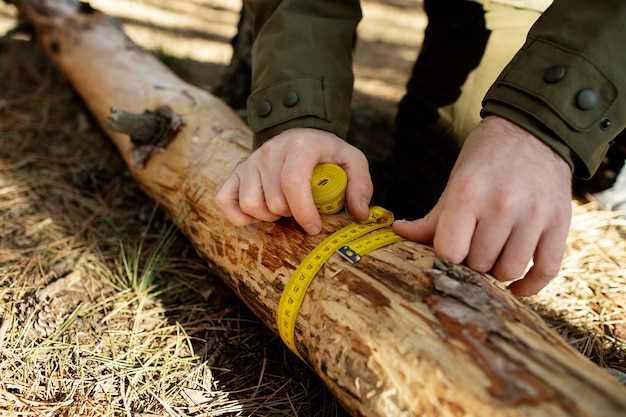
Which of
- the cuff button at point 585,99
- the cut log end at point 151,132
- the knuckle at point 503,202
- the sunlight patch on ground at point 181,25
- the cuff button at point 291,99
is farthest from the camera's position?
the sunlight patch on ground at point 181,25

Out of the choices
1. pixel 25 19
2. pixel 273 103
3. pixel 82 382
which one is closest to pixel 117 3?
pixel 25 19

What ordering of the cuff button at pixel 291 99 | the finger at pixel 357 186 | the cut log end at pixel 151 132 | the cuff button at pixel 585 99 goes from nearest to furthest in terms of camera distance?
1. the cuff button at pixel 585 99
2. the finger at pixel 357 186
3. the cuff button at pixel 291 99
4. the cut log end at pixel 151 132

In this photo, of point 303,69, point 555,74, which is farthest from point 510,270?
point 303,69

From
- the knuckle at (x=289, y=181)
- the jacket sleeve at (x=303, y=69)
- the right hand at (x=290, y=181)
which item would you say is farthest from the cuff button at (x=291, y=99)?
the knuckle at (x=289, y=181)

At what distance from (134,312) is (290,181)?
0.98 metres

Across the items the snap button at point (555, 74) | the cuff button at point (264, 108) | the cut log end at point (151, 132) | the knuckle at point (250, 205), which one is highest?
the snap button at point (555, 74)

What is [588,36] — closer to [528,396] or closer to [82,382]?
[528,396]

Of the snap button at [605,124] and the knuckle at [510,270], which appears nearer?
the knuckle at [510,270]

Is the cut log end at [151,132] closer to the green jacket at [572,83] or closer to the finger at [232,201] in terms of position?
the finger at [232,201]

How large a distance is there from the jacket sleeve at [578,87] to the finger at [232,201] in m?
0.86

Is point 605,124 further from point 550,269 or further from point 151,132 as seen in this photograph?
point 151,132

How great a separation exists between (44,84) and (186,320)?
258 centimetres

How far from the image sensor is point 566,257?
99.0 inches

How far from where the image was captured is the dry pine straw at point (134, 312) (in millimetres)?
1896
